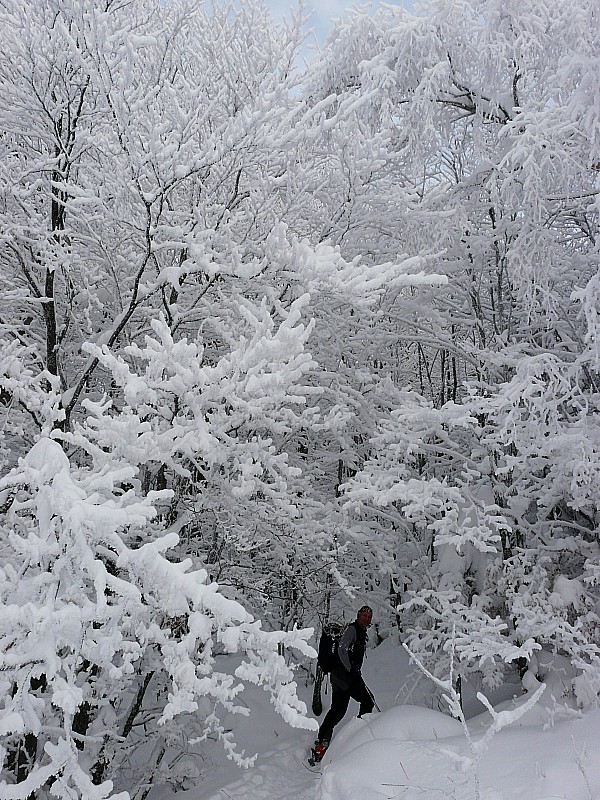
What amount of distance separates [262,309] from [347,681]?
4.18 metres

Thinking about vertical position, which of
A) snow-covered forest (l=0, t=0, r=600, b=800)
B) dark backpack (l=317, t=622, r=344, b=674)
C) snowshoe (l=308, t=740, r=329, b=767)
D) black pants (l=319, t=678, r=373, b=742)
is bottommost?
Result: snowshoe (l=308, t=740, r=329, b=767)

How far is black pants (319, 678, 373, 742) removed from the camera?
19.4ft

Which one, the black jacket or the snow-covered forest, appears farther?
the black jacket

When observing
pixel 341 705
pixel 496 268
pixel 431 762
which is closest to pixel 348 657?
pixel 341 705

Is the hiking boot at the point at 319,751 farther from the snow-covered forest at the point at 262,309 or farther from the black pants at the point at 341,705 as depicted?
the snow-covered forest at the point at 262,309

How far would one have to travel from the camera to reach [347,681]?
6066mm

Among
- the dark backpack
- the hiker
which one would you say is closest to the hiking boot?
the hiker

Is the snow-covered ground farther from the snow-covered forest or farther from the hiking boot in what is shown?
the snow-covered forest

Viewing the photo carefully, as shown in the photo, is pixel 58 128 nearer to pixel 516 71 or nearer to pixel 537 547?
pixel 516 71

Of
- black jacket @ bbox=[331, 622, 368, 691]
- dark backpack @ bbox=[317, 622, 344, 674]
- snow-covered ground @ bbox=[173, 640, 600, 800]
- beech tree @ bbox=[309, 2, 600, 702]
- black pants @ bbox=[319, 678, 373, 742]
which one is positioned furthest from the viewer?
dark backpack @ bbox=[317, 622, 344, 674]

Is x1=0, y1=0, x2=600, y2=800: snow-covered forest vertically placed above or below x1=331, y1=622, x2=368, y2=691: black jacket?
above

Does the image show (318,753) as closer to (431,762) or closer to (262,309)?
(431,762)

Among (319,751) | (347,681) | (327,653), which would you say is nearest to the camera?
(319,751)

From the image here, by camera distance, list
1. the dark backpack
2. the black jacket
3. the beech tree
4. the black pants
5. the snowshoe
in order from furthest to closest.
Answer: the dark backpack → the black jacket → the black pants → the snowshoe → the beech tree
